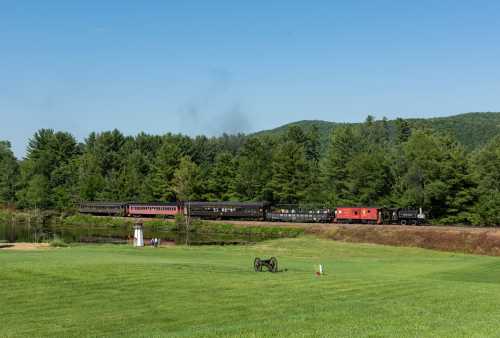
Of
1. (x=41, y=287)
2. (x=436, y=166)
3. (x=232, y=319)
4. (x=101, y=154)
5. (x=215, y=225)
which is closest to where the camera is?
(x=232, y=319)

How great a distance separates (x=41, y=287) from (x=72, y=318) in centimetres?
638

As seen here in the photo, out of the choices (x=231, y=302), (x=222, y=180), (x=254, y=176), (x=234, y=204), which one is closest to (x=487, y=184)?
(x=234, y=204)

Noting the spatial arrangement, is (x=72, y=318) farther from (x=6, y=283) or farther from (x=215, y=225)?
(x=215, y=225)

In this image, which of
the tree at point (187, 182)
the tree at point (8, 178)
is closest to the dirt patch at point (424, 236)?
the tree at point (187, 182)

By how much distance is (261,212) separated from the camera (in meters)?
94.6

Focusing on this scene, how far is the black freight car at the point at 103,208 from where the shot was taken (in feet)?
362

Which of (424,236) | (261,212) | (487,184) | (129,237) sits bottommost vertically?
(129,237)

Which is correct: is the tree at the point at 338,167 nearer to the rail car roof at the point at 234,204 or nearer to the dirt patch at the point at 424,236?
the rail car roof at the point at 234,204

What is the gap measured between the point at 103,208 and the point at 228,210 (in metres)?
31.2

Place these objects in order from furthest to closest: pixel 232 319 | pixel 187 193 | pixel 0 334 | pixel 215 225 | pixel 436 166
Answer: pixel 187 193
pixel 215 225
pixel 436 166
pixel 232 319
pixel 0 334

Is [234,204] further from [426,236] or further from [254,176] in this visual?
[426,236]

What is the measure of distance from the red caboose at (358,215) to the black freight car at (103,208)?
4608 centimetres

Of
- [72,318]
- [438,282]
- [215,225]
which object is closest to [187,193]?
[215,225]

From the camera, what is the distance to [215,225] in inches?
3561
